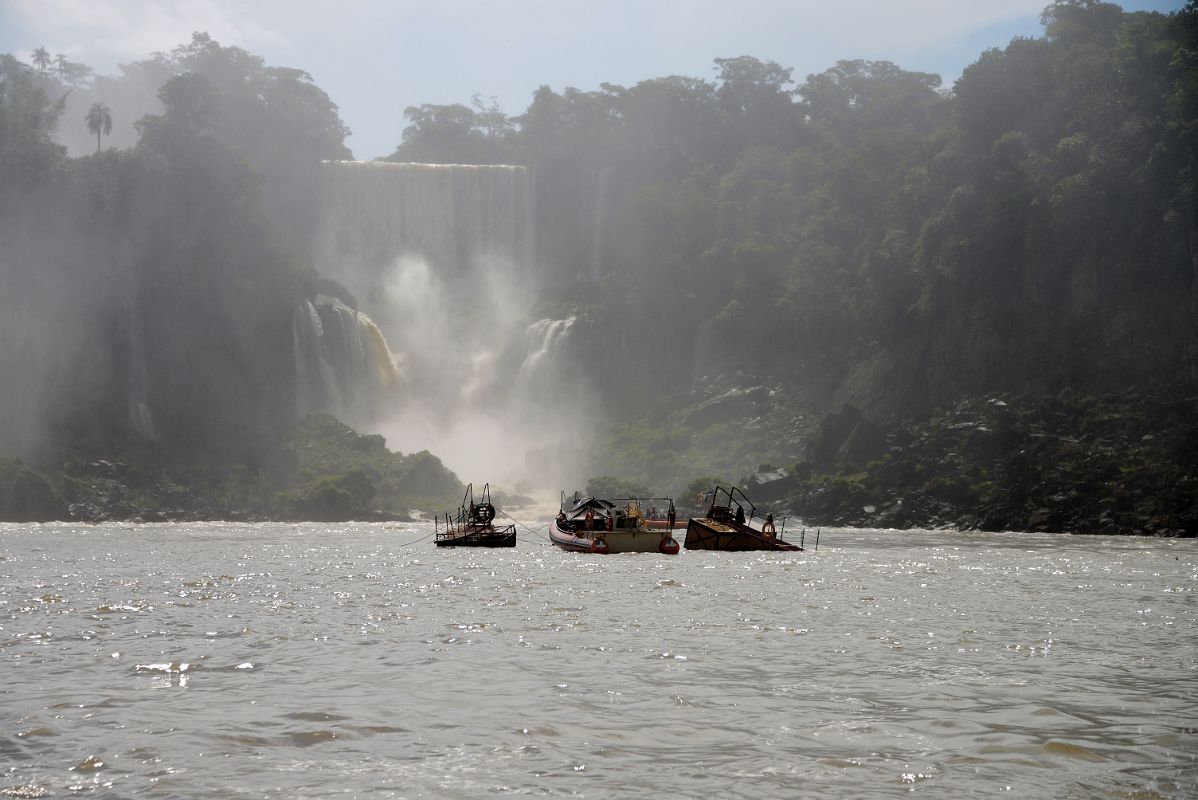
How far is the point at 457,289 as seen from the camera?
124 meters

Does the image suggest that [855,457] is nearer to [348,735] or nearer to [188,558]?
[188,558]

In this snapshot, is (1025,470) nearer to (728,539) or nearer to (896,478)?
(896,478)

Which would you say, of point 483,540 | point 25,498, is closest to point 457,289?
point 25,498

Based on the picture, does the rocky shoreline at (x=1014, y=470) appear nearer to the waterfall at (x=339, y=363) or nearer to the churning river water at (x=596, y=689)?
the churning river water at (x=596, y=689)

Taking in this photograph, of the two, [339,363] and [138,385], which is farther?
[339,363]

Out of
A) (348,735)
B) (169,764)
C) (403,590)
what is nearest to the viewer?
(169,764)

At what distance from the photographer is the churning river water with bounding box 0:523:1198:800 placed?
1102cm

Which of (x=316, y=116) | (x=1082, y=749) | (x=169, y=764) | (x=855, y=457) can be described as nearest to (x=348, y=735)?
(x=169, y=764)

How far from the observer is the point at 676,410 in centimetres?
10725

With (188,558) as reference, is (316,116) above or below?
above

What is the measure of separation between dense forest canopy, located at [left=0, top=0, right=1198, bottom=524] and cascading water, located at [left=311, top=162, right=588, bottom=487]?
3.99m

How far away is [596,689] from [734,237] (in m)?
98.5

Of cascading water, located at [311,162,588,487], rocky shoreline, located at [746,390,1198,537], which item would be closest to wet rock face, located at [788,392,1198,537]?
rocky shoreline, located at [746,390,1198,537]

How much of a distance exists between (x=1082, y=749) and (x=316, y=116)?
136535 mm
